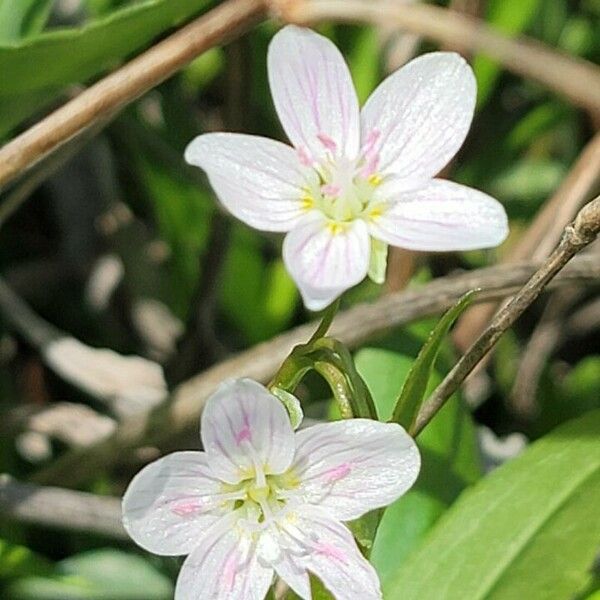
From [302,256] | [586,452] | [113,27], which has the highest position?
[113,27]

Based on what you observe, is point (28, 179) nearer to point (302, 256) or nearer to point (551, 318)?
point (302, 256)

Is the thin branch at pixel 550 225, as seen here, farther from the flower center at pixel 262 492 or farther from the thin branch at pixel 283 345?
the flower center at pixel 262 492

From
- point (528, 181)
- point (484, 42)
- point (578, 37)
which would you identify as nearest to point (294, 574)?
point (484, 42)

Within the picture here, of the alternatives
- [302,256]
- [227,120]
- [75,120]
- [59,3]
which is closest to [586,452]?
[302,256]

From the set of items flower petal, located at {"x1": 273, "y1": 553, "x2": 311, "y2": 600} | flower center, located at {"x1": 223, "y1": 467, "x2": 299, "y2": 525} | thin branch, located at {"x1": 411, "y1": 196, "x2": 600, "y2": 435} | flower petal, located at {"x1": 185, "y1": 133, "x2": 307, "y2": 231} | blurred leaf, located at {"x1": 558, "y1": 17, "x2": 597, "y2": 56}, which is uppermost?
flower petal, located at {"x1": 185, "y1": 133, "x2": 307, "y2": 231}

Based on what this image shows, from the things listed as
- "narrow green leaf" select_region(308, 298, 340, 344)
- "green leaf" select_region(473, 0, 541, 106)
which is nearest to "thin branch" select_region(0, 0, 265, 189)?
"narrow green leaf" select_region(308, 298, 340, 344)

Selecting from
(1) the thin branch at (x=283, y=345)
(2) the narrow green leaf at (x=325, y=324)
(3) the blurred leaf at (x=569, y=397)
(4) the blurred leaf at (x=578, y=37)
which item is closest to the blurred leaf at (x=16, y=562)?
(1) the thin branch at (x=283, y=345)

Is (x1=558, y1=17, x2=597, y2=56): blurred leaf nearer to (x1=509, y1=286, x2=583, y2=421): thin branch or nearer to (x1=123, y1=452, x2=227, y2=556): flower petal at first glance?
(x1=509, y1=286, x2=583, y2=421): thin branch
